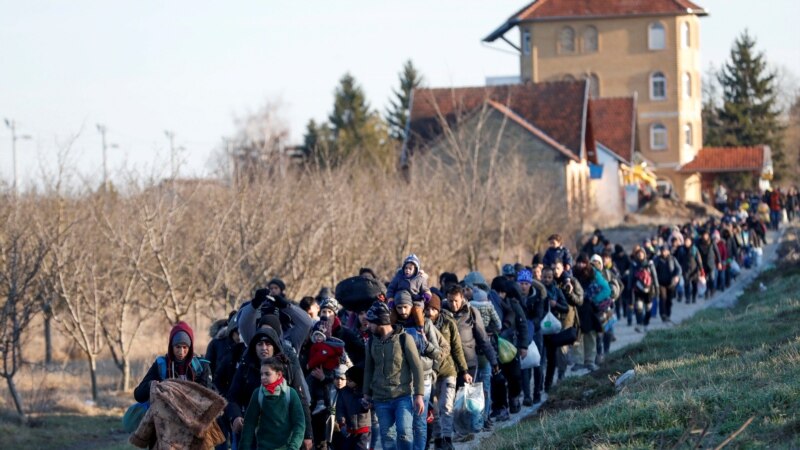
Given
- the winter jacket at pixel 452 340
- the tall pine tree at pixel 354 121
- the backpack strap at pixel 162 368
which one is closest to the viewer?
the backpack strap at pixel 162 368

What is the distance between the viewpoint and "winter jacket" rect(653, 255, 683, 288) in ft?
83.7

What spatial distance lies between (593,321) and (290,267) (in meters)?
10.8

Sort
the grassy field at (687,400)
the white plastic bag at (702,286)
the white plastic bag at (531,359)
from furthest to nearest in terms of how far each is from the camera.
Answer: the white plastic bag at (702,286) → the white plastic bag at (531,359) → the grassy field at (687,400)

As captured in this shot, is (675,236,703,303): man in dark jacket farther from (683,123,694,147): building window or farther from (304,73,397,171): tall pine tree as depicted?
(683,123,694,147): building window

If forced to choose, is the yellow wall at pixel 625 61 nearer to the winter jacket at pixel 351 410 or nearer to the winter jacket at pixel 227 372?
the winter jacket at pixel 351 410

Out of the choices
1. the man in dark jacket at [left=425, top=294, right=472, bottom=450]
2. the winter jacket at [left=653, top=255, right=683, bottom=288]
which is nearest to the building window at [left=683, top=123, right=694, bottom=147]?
the winter jacket at [left=653, top=255, right=683, bottom=288]

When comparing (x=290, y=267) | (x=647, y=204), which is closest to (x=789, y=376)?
(x=290, y=267)

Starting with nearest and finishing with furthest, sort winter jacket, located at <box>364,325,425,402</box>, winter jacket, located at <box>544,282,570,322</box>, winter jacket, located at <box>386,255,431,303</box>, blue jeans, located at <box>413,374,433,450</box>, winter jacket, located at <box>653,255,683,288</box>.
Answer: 1. winter jacket, located at <box>364,325,425,402</box>
2. blue jeans, located at <box>413,374,433,450</box>
3. winter jacket, located at <box>386,255,431,303</box>
4. winter jacket, located at <box>544,282,570,322</box>
5. winter jacket, located at <box>653,255,683,288</box>

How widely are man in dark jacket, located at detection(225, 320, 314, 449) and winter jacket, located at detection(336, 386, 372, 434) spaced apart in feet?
3.97

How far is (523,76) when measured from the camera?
78.7 m

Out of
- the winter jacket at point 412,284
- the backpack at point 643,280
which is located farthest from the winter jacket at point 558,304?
the backpack at point 643,280

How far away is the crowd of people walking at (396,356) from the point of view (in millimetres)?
9953

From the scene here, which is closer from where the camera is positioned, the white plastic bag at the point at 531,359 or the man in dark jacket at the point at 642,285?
the white plastic bag at the point at 531,359

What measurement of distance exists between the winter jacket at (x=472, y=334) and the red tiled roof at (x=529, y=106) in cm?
4096
